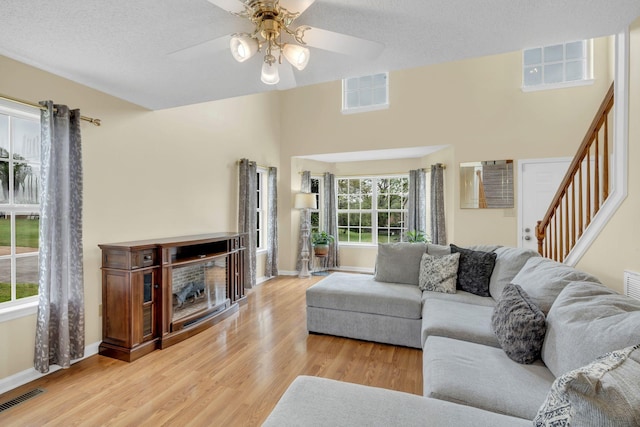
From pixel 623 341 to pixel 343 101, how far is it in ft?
17.8

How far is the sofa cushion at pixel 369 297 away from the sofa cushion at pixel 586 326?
134 cm

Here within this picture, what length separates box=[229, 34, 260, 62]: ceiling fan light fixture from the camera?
155 cm

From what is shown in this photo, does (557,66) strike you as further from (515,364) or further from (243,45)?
(243,45)

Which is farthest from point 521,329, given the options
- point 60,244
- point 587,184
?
point 60,244

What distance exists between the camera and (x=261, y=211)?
5785 millimetres

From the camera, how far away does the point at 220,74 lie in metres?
2.44

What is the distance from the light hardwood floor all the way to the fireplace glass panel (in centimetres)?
25

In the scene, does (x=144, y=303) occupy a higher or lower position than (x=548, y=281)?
lower

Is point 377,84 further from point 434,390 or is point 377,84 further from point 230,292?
point 434,390

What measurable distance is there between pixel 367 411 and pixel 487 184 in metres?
4.53

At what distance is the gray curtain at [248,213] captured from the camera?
487 cm

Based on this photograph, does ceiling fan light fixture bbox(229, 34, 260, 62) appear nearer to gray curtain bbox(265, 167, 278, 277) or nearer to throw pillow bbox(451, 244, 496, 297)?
throw pillow bbox(451, 244, 496, 297)

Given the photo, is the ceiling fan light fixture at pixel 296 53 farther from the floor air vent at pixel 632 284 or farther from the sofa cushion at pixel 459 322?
the floor air vent at pixel 632 284

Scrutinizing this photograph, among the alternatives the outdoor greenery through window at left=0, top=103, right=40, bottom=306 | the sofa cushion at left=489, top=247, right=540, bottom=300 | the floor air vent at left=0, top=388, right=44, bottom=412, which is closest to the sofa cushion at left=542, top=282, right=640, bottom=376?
the sofa cushion at left=489, top=247, right=540, bottom=300
